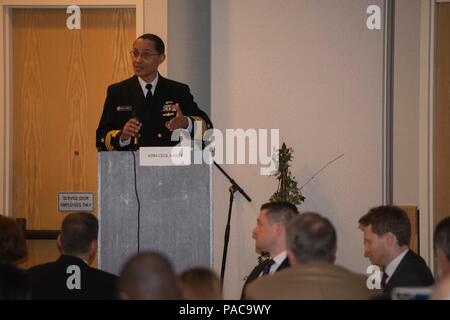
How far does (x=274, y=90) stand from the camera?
6.91m

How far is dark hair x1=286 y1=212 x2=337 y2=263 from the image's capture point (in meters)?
3.49

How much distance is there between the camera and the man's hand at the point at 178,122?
5418mm

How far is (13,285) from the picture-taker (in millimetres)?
2936

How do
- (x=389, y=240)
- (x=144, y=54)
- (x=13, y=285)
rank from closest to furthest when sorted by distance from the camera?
(x=13, y=285)
(x=389, y=240)
(x=144, y=54)

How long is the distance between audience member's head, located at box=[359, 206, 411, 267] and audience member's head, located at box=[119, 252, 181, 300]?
77.1 inches

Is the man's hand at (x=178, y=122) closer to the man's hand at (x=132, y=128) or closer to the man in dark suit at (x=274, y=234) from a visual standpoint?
the man's hand at (x=132, y=128)

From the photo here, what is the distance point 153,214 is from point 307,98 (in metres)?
2.31

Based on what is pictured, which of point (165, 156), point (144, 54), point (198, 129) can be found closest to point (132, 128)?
point (165, 156)

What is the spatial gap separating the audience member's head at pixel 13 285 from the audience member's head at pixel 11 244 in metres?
Result: 1.23

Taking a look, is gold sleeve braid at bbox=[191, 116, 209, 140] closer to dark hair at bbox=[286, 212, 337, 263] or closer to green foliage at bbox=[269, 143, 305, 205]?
green foliage at bbox=[269, 143, 305, 205]

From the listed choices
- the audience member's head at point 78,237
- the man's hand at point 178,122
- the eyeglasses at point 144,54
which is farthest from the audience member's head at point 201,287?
the eyeglasses at point 144,54

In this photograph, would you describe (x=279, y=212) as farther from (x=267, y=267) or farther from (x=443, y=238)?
(x=443, y=238)
